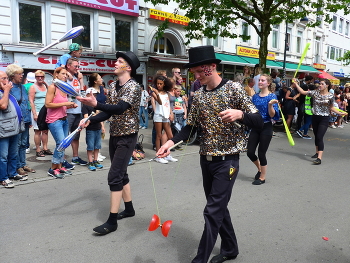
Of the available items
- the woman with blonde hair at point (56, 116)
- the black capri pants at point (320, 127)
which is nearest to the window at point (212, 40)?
the black capri pants at point (320, 127)

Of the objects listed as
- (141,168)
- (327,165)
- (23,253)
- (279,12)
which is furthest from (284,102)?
(23,253)

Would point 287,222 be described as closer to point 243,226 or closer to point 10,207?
point 243,226

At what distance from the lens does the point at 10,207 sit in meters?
4.66

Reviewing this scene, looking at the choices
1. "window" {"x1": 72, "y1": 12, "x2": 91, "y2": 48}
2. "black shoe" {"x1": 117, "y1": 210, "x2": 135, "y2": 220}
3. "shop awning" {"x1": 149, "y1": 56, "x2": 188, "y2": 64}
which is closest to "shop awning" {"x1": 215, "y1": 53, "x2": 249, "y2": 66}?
"shop awning" {"x1": 149, "y1": 56, "x2": 188, "y2": 64}

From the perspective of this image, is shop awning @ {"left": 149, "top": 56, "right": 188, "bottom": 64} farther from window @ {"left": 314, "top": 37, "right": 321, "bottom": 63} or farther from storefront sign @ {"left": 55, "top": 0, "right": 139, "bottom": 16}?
window @ {"left": 314, "top": 37, "right": 321, "bottom": 63}

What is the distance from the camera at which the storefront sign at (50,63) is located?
1412cm

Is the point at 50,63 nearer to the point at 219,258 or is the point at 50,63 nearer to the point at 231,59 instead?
the point at 231,59

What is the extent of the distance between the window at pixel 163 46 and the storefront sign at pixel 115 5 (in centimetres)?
236

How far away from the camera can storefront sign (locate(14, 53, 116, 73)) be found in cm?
1412

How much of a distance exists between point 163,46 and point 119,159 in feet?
55.7

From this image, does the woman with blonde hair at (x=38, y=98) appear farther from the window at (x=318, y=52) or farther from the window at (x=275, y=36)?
the window at (x=318, y=52)

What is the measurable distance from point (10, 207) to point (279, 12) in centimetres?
1383

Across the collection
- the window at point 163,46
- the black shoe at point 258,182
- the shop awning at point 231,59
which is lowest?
the black shoe at point 258,182

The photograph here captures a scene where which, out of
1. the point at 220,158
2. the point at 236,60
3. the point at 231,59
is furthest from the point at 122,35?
the point at 220,158
